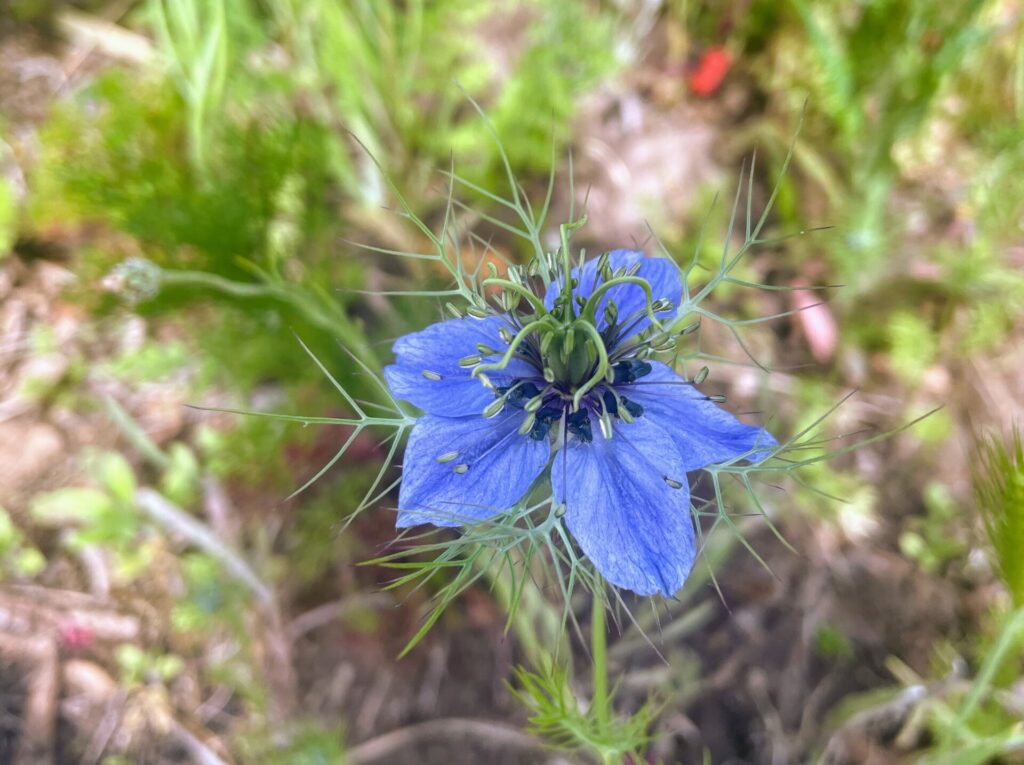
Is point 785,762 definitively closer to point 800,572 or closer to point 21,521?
point 800,572

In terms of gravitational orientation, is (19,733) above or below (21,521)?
below

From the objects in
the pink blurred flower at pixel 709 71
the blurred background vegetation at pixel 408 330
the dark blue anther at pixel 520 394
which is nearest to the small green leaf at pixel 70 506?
the blurred background vegetation at pixel 408 330

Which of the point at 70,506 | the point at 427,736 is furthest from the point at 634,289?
the point at 70,506

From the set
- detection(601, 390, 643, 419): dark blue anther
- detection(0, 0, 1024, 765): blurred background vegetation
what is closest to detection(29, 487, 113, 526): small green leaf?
detection(0, 0, 1024, 765): blurred background vegetation

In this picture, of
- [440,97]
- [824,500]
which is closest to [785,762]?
[824,500]

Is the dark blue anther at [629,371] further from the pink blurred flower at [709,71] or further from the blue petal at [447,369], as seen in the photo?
the pink blurred flower at [709,71]
